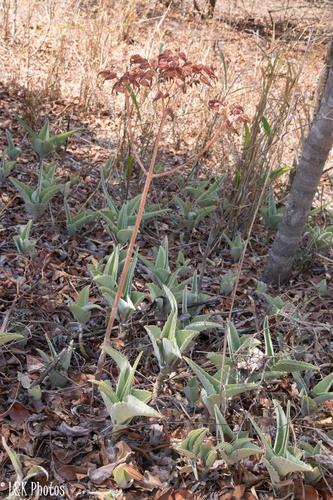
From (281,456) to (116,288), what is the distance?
75 cm

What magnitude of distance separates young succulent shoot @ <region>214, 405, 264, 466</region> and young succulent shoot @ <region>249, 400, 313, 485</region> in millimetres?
32

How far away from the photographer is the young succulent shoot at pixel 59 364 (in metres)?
1.72

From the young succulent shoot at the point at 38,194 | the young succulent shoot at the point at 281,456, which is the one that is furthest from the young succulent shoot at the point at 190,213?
the young succulent shoot at the point at 281,456

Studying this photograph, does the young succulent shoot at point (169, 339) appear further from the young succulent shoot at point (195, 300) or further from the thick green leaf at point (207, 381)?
the young succulent shoot at point (195, 300)

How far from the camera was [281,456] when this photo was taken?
4.81 ft

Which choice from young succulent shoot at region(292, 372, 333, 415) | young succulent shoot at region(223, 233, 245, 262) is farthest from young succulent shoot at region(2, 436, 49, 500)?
young succulent shoot at region(223, 233, 245, 262)

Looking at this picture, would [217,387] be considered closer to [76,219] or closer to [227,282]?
[227,282]

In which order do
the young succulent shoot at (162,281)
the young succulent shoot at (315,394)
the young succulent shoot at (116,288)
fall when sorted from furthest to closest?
the young succulent shoot at (162,281) < the young succulent shoot at (116,288) < the young succulent shoot at (315,394)

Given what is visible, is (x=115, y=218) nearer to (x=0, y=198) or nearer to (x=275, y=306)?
(x=0, y=198)

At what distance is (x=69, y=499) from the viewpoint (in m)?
1.50

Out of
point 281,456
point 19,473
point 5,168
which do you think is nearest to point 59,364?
point 19,473

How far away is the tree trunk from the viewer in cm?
203

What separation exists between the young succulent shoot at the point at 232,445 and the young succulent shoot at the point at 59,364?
0.49 meters

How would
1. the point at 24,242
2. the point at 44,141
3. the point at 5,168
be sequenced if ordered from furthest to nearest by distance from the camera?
1. the point at 44,141
2. the point at 5,168
3. the point at 24,242
